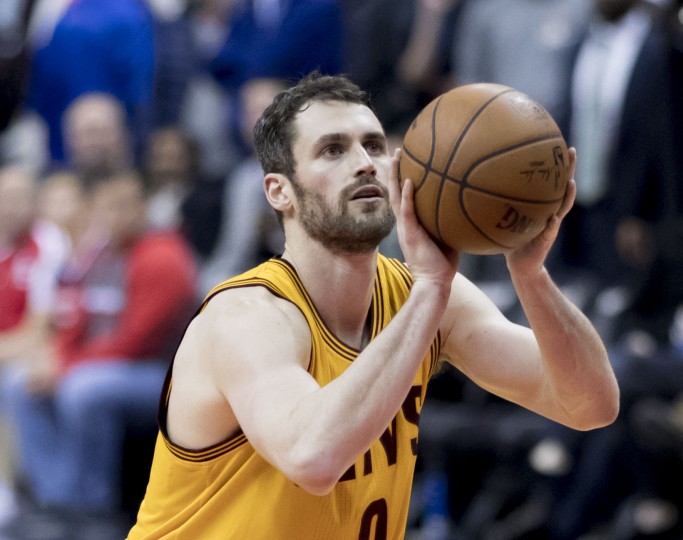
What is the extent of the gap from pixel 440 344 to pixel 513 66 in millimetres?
4640

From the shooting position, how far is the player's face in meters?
3.80

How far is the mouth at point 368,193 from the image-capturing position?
382 cm

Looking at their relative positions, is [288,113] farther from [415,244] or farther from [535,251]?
[535,251]

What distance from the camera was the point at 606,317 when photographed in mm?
7566

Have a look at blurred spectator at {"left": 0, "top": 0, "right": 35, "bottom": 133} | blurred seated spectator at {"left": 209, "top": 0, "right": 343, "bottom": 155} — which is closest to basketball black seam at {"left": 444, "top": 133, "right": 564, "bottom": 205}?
blurred seated spectator at {"left": 209, "top": 0, "right": 343, "bottom": 155}

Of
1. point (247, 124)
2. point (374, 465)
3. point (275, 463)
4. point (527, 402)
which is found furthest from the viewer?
point (247, 124)

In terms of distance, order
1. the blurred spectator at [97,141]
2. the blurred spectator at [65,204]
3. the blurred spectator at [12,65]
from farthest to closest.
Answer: the blurred spectator at [12,65] < the blurred spectator at [97,141] < the blurred spectator at [65,204]

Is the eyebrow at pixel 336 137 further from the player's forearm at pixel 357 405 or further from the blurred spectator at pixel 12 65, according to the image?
the blurred spectator at pixel 12 65

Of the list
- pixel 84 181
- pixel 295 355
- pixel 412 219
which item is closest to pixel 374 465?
pixel 295 355

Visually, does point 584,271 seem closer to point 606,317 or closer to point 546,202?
point 606,317

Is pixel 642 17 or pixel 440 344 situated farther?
pixel 642 17

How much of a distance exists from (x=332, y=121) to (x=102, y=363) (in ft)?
15.0

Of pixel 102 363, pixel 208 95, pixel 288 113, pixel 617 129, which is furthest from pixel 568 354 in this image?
pixel 208 95

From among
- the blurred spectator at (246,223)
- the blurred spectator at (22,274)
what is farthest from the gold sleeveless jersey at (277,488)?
the blurred spectator at (22,274)
